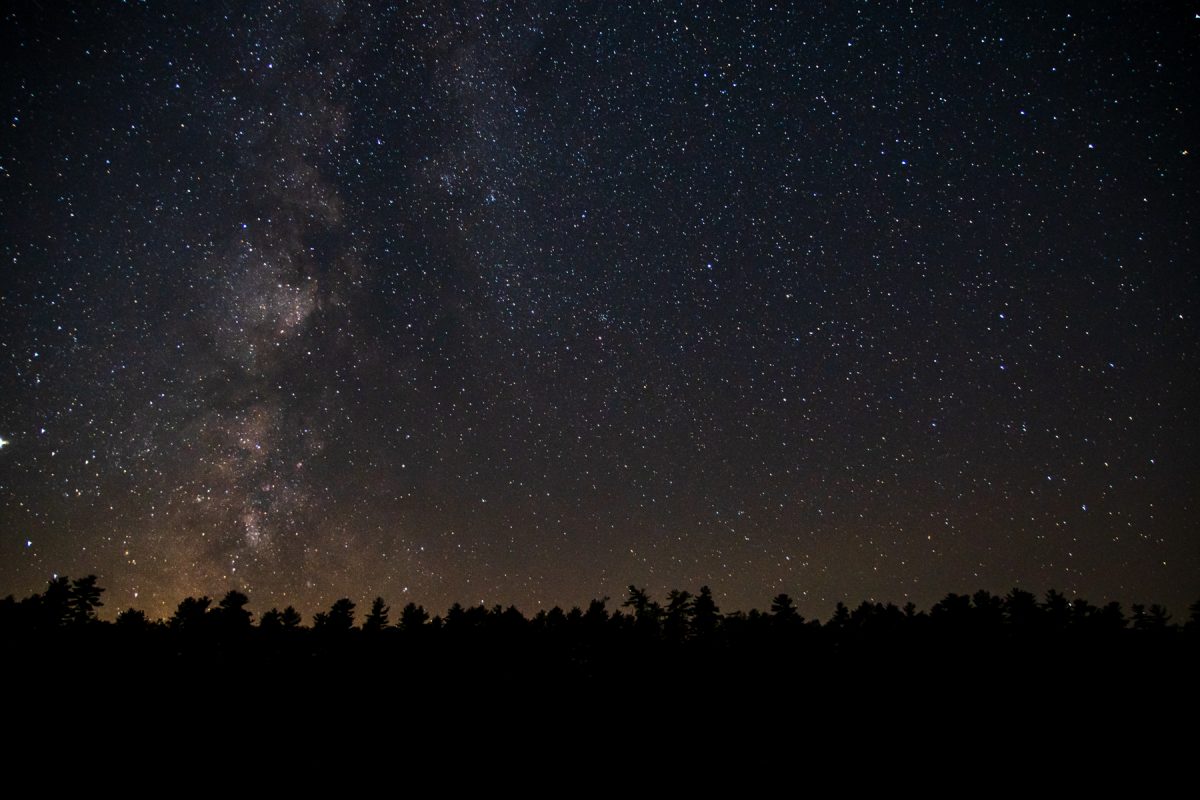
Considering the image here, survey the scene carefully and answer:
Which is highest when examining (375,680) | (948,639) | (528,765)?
(948,639)

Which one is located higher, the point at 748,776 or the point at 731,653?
the point at 731,653

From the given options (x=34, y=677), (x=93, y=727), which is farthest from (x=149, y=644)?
Result: (x=93, y=727)

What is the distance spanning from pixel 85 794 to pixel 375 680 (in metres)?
9.55

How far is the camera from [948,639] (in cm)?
2450

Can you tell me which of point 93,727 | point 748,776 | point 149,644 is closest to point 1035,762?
point 748,776

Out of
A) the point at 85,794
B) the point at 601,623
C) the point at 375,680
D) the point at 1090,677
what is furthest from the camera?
the point at 601,623

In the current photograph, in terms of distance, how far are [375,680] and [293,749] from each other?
4975mm

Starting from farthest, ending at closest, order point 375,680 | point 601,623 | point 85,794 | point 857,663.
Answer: point 601,623 → point 857,663 → point 375,680 → point 85,794

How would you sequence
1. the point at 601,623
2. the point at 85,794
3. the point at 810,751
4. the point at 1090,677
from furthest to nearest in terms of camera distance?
the point at 601,623
the point at 1090,677
the point at 810,751
the point at 85,794

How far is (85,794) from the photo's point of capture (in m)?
14.4

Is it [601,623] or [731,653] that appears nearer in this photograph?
[731,653]

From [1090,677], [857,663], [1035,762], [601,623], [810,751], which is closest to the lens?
[1035,762]

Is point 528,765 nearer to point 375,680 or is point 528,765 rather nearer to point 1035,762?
point 375,680

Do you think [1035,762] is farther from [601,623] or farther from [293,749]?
[293,749]
